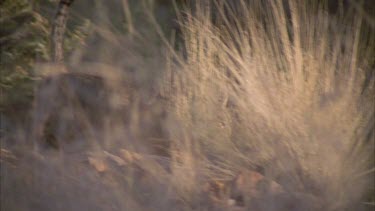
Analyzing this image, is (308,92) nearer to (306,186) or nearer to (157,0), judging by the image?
(306,186)

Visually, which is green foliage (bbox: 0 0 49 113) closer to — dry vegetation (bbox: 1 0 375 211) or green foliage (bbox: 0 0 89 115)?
green foliage (bbox: 0 0 89 115)

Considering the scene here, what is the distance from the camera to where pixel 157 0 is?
9031 mm

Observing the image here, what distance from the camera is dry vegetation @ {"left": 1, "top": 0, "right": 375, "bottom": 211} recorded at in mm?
5957

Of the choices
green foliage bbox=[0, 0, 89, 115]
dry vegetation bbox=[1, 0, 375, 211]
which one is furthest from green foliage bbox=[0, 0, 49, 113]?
dry vegetation bbox=[1, 0, 375, 211]

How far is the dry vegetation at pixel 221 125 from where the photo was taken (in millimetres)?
5957

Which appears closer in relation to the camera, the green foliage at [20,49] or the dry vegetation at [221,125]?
the dry vegetation at [221,125]

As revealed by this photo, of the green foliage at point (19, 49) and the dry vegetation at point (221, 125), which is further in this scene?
the green foliage at point (19, 49)

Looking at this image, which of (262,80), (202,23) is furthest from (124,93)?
(262,80)

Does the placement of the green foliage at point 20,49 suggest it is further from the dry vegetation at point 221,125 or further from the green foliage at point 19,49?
the dry vegetation at point 221,125

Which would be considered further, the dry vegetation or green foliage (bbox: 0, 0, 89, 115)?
green foliage (bbox: 0, 0, 89, 115)

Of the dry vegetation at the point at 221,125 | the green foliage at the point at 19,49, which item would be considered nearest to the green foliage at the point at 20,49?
the green foliage at the point at 19,49

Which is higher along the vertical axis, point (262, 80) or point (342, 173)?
point (262, 80)

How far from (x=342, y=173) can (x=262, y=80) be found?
104 centimetres

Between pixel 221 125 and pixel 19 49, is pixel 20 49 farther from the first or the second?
pixel 221 125
